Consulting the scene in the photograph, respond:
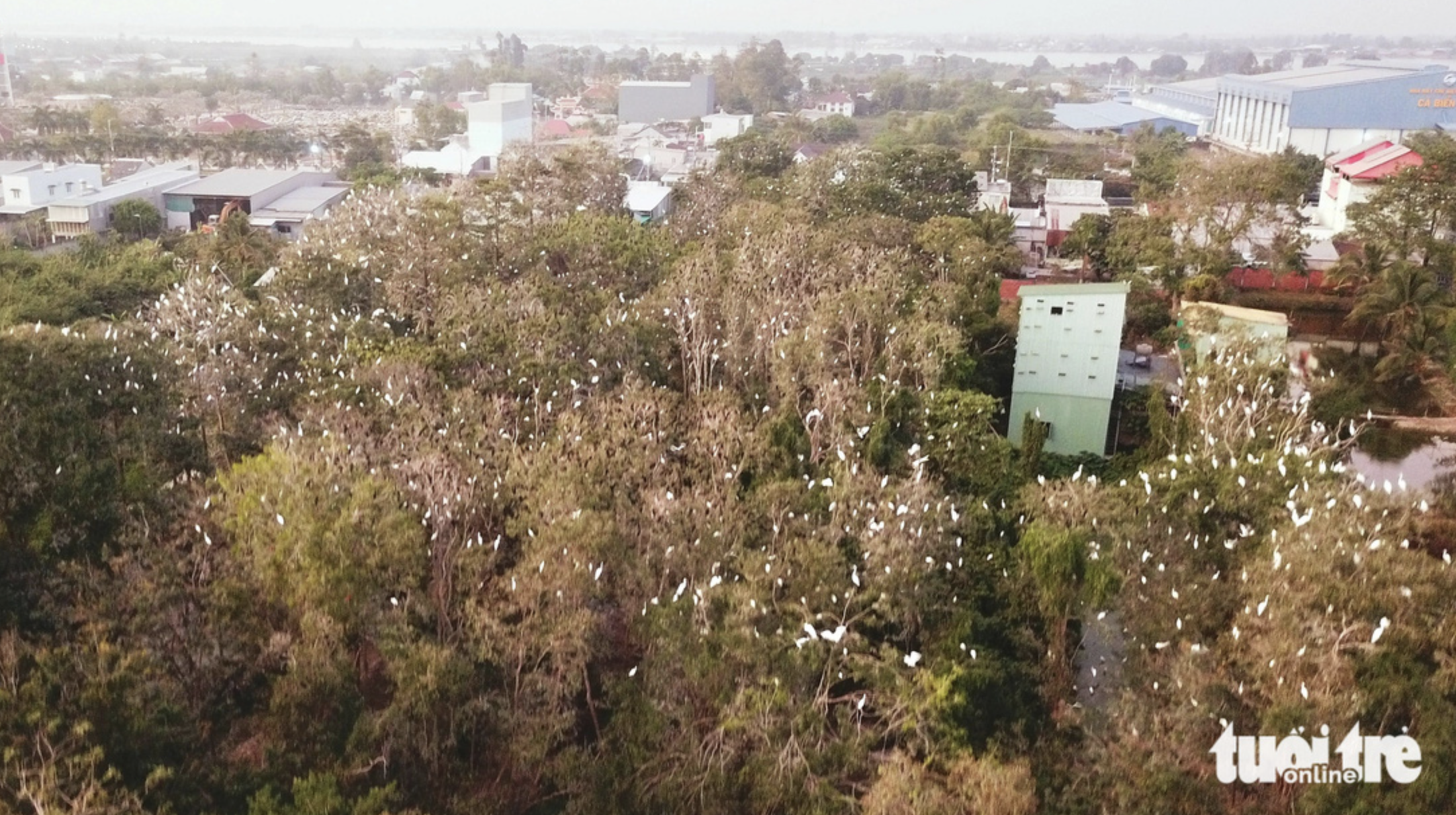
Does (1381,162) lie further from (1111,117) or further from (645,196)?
(1111,117)

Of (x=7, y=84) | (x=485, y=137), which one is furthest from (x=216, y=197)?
(x=7, y=84)

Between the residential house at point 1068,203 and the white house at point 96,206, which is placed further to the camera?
the residential house at point 1068,203

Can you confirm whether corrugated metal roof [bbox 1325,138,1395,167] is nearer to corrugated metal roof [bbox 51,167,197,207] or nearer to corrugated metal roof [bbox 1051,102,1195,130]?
corrugated metal roof [bbox 1051,102,1195,130]

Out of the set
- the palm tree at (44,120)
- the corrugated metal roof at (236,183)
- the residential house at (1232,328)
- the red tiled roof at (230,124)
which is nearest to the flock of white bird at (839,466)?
the residential house at (1232,328)

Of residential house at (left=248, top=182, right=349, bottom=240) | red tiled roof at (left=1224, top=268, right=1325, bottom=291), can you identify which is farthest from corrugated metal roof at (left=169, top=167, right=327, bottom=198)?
red tiled roof at (left=1224, top=268, right=1325, bottom=291)

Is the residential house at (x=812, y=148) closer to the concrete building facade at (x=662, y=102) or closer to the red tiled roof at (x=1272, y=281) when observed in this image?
the concrete building facade at (x=662, y=102)
